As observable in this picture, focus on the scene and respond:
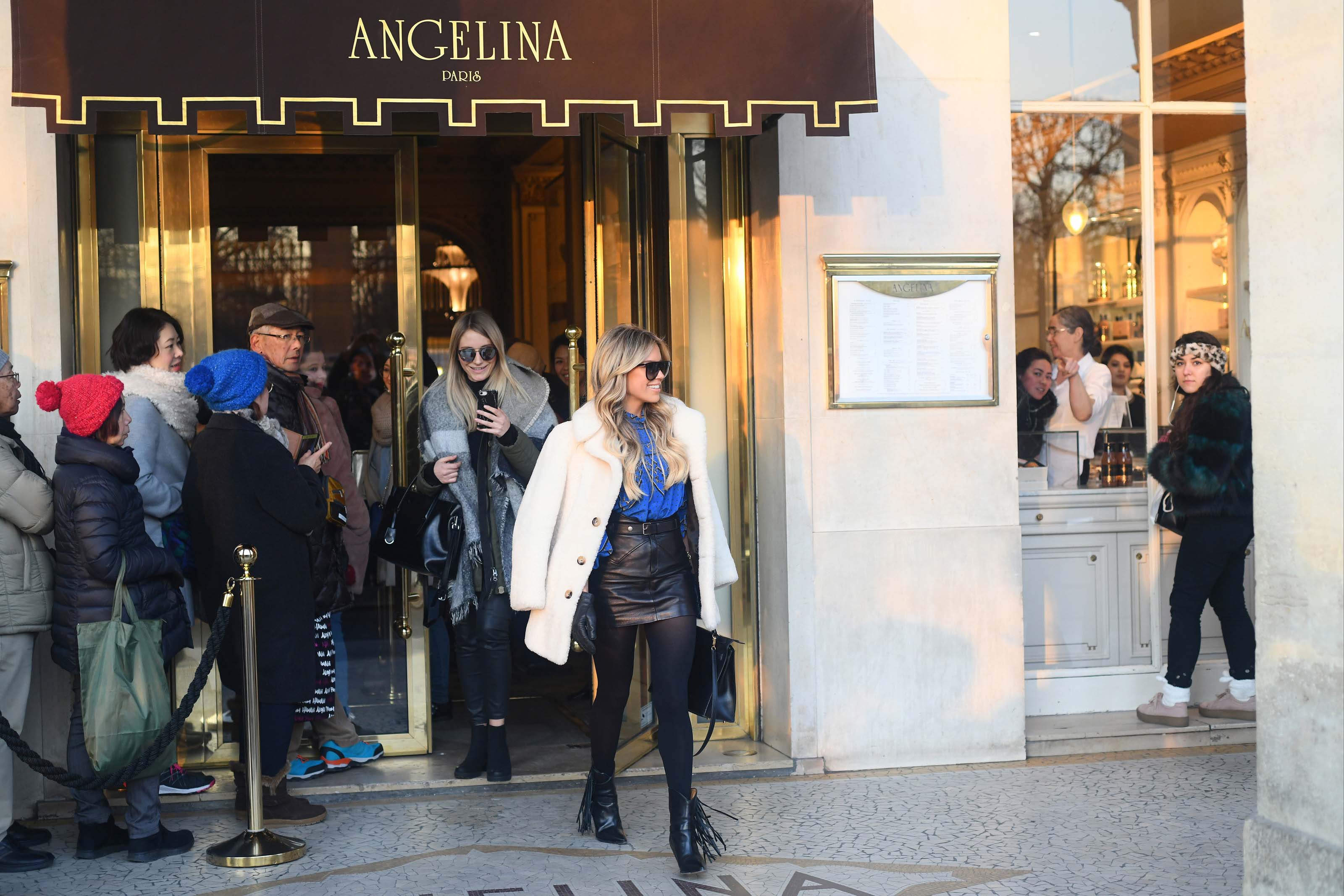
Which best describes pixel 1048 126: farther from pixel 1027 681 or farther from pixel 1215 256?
pixel 1027 681

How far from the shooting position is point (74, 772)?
15.5ft

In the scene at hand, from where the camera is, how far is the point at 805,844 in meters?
4.79

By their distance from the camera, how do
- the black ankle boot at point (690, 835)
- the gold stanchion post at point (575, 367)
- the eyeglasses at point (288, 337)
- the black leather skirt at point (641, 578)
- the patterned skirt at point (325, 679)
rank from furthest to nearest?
the gold stanchion post at point (575, 367) → the patterned skirt at point (325, 679) → the eyeglasses at point (288, 337) → the black leather skirt at point (641, 578) → the black ankle boot at point (690, 835)

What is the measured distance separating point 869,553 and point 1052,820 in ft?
4.42

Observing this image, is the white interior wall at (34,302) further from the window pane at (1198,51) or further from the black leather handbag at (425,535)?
the window pane at (1198,51)

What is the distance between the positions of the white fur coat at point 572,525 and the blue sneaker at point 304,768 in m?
1.62

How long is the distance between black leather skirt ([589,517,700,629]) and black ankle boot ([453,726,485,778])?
55.3 inches

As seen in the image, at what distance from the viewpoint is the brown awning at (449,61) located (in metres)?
4.65

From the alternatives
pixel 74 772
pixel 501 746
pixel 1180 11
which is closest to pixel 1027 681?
pixel 501 746

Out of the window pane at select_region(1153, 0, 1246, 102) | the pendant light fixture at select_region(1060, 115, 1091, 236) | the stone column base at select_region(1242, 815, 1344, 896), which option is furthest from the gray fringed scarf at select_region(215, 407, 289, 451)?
the window pane at select_region(1153, 0, 1246, 102)

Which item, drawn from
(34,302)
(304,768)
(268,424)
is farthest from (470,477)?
(34,302)

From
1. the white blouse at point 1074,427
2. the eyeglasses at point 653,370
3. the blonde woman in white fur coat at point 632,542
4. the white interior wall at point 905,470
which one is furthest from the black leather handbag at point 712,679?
the white blouse at point 1074,427

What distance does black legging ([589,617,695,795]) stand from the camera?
4.51m

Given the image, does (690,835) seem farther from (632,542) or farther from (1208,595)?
(1208,595)
